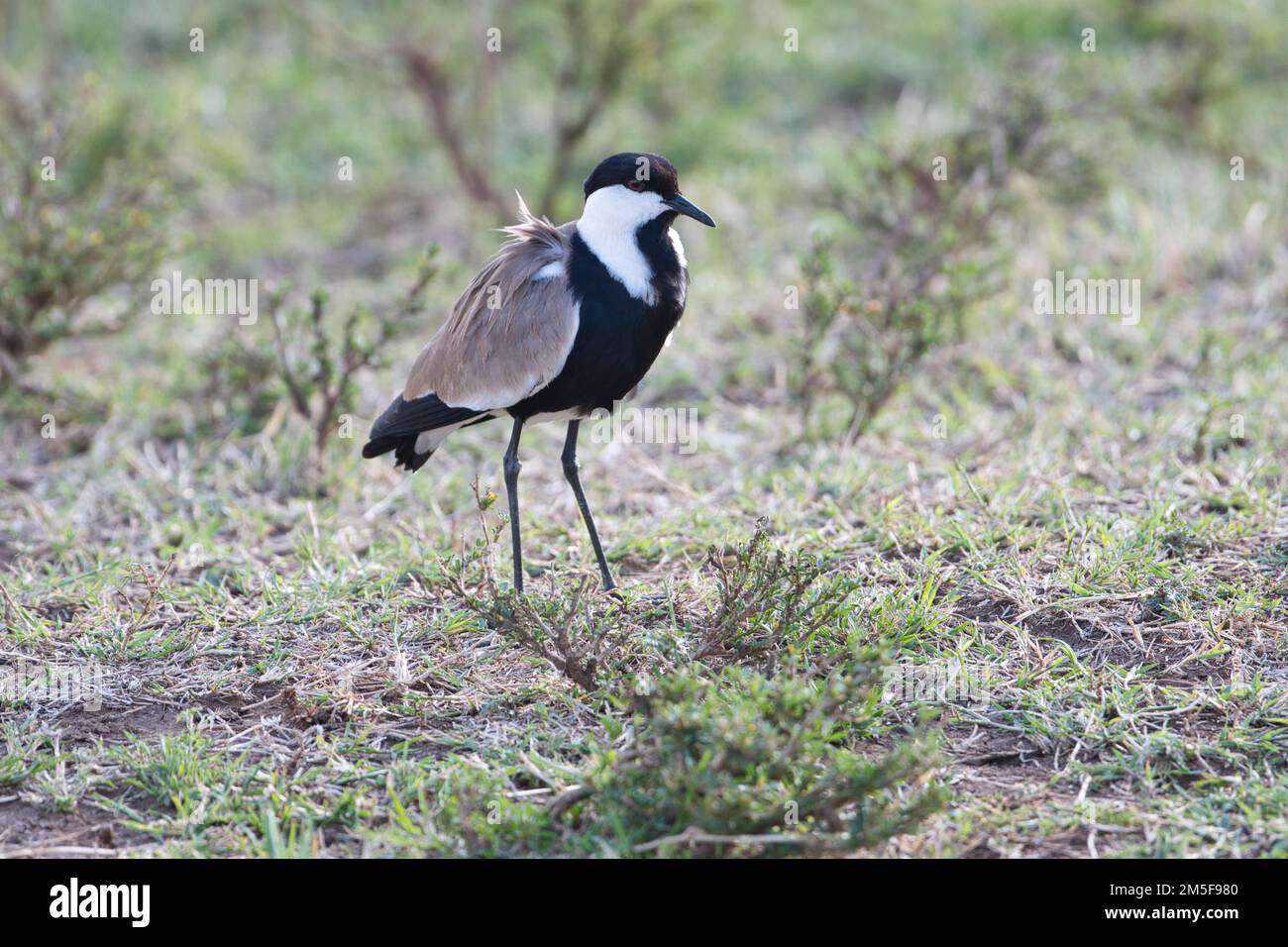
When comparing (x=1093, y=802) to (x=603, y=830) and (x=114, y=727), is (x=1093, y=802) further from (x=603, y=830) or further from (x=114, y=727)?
(x=114, y=727)

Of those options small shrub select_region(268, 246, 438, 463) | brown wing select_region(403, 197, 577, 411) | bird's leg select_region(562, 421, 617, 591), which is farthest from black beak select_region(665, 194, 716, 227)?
small shrub select_region(268, 246, 438, 463)

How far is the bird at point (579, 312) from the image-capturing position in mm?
4082

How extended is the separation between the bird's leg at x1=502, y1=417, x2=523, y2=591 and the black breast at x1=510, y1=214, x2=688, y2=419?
11.6 inches
